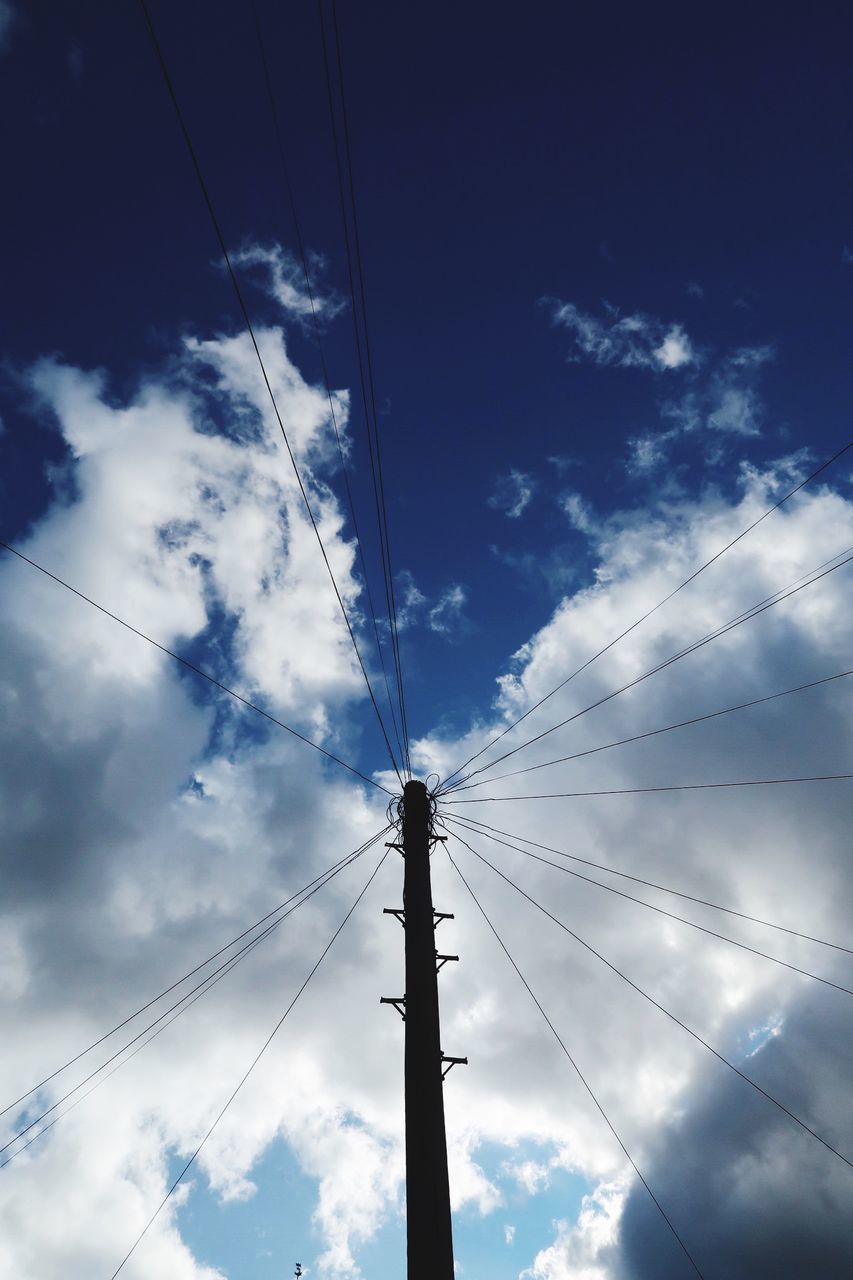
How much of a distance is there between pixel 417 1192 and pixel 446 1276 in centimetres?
67

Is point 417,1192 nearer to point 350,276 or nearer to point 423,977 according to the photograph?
point 423,977

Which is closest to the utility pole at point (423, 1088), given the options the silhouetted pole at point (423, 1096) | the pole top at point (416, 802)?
the silhouetted pole at point (423, 1096)

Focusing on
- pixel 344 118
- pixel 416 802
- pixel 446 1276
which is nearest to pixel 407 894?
pixel 416 802

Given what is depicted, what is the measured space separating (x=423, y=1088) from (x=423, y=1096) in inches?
2.8

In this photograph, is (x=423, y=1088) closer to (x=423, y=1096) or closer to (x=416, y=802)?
(x=423, y=1096)

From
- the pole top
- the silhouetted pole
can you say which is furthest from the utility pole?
the pole top

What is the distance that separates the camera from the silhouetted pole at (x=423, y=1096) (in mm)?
5977

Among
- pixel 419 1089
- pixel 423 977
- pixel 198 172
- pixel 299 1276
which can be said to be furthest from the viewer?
pixel 299 1276

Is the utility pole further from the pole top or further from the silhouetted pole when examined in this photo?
the pole top

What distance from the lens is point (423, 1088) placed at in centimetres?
679

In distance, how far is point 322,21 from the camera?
580cm

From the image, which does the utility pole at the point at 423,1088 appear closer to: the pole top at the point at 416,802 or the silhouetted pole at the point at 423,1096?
the silhouetted pole at the point at 423,1096

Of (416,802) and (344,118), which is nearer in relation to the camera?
(344,118)

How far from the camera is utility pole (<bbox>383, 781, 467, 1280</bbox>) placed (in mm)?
5980
